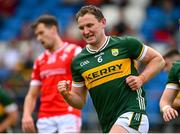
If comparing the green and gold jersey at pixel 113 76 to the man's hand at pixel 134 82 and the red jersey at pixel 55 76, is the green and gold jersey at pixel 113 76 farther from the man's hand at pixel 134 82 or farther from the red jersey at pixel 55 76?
the red jersey at pixel 55 76

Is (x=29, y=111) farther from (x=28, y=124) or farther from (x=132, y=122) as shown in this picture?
(x=132, y=122)

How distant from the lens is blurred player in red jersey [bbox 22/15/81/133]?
10312 millimetres

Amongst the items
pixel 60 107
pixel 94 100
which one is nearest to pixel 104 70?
pixel 94 100

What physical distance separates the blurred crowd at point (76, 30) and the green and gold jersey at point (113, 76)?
6.58 metres

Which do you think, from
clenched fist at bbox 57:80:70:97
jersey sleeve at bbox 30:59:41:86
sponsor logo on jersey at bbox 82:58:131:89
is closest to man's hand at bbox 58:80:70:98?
clenched fist at bbox 57:80:70:97

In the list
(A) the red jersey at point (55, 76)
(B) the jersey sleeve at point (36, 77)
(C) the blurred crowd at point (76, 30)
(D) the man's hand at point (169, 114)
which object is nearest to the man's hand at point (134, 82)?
(D) the man's hand at point (169, 114)

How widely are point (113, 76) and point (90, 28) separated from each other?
2.00 ft

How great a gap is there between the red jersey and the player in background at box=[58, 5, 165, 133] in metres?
1.92

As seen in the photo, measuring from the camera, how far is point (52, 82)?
10.4 metres

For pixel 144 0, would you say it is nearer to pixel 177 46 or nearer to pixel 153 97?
pixel 177 46

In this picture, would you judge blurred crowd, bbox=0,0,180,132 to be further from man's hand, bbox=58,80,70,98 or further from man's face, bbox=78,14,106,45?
man's hand, bbox=58,80,70,98

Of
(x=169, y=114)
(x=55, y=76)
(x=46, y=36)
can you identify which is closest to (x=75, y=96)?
(x=169, y=114)

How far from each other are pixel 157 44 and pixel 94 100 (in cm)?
902

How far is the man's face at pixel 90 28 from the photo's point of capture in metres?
8.17
